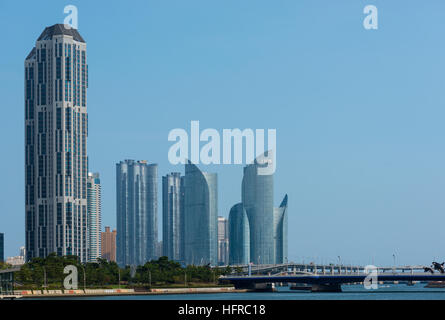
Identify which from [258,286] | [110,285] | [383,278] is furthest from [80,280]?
[383,278]

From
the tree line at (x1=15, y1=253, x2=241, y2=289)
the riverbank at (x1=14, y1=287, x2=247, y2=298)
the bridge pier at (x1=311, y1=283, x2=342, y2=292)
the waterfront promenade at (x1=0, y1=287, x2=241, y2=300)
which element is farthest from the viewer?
the bridge pier at (x1=311, y1=283, x2=342, y2=292)

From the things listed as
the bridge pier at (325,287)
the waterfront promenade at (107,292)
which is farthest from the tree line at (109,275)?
the bridge pier at (325,287)

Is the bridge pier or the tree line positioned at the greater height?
the tree line

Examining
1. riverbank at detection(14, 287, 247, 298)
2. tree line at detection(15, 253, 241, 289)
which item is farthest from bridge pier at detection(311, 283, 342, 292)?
tree line at detection(15, 253, 241, 289)

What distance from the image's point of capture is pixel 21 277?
14662 cm

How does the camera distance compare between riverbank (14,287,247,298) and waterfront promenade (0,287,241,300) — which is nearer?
waterfront promenade (0,287,241,300)

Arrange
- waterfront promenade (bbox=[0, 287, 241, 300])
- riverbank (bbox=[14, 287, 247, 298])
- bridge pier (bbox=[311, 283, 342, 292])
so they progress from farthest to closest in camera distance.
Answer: bridge pier (bbox=[311, 283, 342, 292]) < riverbank (bbox=[14, 287, 247, 298]) < waterfront promenade (bbox=[0, 287, 241, 300])

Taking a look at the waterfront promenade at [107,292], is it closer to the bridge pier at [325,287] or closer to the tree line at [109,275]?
the tree line at [109,275]

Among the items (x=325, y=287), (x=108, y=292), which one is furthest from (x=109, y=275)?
(x=325, y=287)

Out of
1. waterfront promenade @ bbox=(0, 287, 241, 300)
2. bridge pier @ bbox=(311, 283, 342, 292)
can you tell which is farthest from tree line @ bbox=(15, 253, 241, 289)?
bridge pier @ bbox=(311, 283, 342, 292)

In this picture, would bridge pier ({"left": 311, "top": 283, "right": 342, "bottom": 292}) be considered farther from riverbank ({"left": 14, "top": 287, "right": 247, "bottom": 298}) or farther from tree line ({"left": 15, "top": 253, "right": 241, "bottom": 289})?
tree line ({"left": 15, "top": 253, "right": 241, "bottom": 289})

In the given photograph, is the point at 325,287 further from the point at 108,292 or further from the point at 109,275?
the point at 108,292
